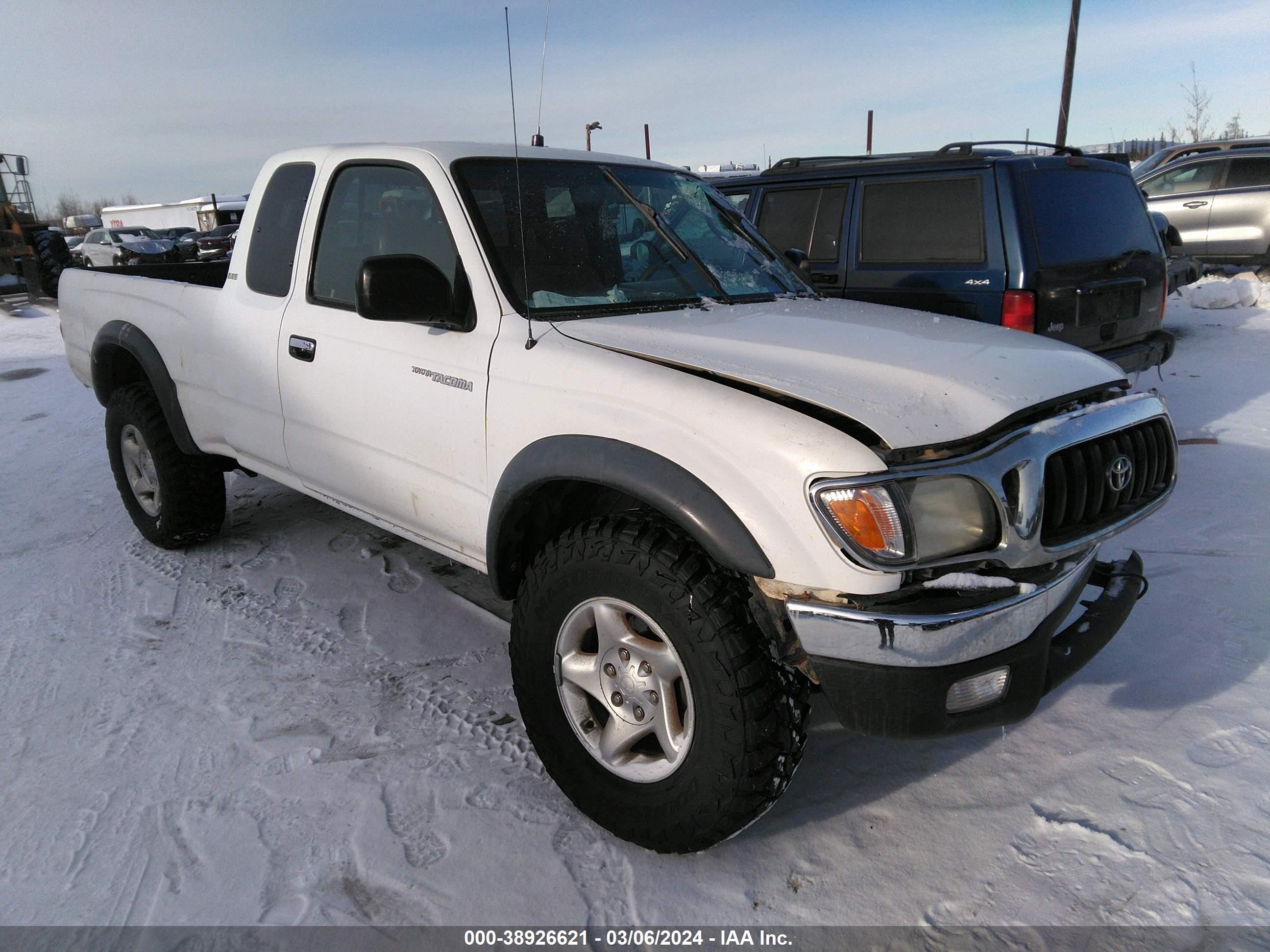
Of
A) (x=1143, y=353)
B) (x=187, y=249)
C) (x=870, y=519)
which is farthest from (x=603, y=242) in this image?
(x=187, y=249)

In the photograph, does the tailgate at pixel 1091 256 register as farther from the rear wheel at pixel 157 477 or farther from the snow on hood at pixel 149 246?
the snow on hood at pixel 149 246

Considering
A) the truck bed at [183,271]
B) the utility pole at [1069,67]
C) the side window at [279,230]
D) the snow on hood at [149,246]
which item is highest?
the utility pole at [1069,67]

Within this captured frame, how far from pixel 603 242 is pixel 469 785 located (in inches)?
73.5

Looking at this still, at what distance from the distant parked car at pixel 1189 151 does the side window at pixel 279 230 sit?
38.3 ft

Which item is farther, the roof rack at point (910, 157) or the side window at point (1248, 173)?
the side window at point (1248, 173)

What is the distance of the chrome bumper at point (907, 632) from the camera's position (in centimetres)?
188

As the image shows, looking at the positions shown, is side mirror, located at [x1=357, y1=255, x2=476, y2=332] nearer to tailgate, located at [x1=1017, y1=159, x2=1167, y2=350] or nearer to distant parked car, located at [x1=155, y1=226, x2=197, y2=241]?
tailgate, located at [x1=1017, y1=159, x2=1167, y2=350]

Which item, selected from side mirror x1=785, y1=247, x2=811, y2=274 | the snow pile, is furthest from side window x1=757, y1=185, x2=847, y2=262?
the snow pile

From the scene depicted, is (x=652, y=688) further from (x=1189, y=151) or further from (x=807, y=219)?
(x=1189, y=151)

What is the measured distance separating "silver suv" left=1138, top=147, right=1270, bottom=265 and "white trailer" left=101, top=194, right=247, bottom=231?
113 ft

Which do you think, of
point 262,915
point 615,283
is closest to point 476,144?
point 615,283

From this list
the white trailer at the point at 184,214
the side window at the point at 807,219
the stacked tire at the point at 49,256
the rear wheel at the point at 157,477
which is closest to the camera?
the rear wheel at the point at 157,477

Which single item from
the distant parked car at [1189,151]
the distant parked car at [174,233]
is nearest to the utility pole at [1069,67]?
the distant parked car at [1189,151]

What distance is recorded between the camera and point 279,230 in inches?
140
